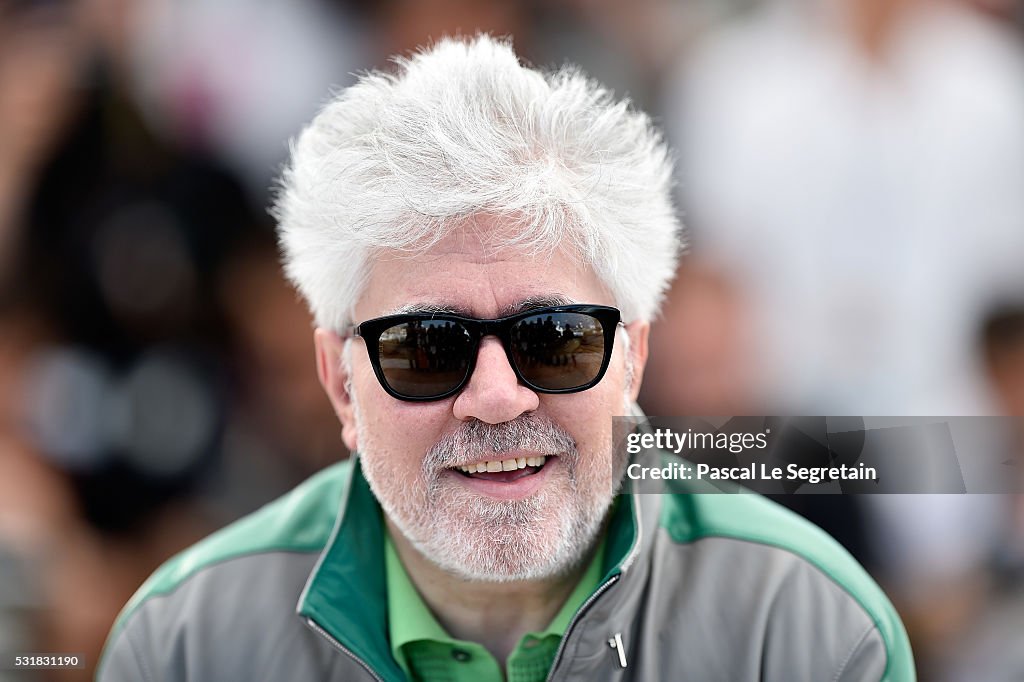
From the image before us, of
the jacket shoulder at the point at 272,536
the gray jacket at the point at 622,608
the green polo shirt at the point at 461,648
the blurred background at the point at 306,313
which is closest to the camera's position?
the gray jacket at the point at 622,608

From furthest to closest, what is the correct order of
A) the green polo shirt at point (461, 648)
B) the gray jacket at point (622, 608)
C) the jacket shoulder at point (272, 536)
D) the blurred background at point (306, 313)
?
the blurred background at point (306, 313), the jacket shoulder at point (272, 536), the green polo shirt at point (461, 648), the gray jacket at point (622, 608)

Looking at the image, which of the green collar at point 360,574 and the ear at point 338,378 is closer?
the green collar at point 360,574

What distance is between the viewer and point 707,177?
125 inches

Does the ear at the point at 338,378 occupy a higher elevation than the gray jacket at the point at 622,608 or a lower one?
higher

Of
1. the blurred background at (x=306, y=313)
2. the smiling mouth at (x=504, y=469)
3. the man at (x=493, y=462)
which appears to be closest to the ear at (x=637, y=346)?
the man at (x=493, y=462)

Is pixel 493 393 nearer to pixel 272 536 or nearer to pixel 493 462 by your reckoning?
pixel 493 462

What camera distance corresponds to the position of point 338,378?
200cm

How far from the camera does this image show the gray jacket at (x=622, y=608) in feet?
5.84

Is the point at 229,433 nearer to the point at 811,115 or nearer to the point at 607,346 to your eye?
the point at 607,346

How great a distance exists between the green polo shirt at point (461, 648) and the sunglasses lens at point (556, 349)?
0.43 meters

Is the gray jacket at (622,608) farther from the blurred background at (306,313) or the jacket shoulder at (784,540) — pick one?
the blurred background at (306,313)

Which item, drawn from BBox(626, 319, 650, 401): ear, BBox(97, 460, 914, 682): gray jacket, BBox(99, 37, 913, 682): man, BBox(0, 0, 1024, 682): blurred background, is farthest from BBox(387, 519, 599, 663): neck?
BBox(0, 0, 1024, 682): blurred background

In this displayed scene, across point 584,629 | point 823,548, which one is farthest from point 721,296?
point 584,629

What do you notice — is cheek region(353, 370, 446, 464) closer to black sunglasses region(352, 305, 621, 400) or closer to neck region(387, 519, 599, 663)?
black sunglasses region(352, 305, 621, 400)
